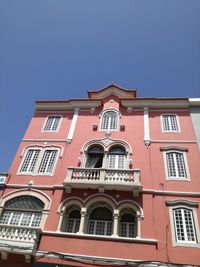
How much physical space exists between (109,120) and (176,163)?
288 inches

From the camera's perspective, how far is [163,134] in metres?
18.0

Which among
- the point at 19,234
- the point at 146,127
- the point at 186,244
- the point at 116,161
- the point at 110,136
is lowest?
the point at 19,234

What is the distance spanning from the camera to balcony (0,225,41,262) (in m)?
12.1

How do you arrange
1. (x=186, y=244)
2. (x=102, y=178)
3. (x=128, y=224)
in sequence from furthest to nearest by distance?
(x=102, y=178) < (x=128, y=224) < (x=186, y=244)

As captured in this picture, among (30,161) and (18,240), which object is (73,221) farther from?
(30,161)

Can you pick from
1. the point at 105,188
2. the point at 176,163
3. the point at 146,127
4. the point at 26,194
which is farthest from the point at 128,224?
the point at 146,127

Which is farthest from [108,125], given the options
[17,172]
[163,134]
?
[17,172]

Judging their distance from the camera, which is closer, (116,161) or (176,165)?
(176,165)

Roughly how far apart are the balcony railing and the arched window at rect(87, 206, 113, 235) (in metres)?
3.47

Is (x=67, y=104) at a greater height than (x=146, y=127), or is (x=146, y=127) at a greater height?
(x=67, y=104)

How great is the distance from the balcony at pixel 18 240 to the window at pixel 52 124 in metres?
9.42

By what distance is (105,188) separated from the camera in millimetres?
14414

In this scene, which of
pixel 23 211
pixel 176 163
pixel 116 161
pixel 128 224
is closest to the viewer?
pixel 128 224

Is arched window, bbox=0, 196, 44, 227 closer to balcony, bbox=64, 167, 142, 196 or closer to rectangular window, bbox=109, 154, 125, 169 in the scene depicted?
balcony, bbox=64, 167, 142, 196
